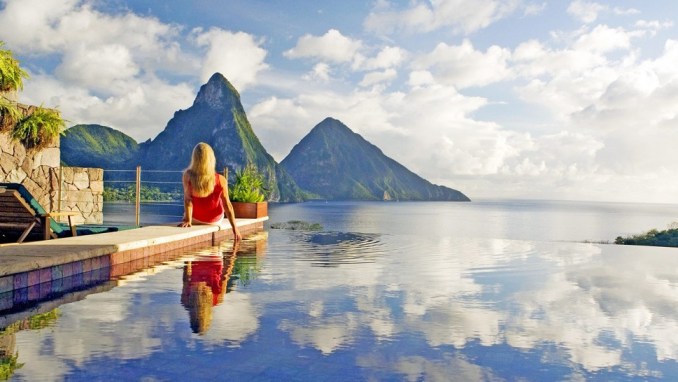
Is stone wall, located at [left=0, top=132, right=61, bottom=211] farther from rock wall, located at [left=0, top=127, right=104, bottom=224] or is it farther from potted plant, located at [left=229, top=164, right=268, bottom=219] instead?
potted plant, located at [left=229, top=164, right=268, bottom=219]

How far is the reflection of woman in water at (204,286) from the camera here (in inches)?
184

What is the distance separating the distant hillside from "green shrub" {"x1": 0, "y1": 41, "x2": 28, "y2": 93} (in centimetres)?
14095

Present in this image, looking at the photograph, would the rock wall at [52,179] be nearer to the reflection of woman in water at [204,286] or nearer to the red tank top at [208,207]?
the red tank top at [208,207]

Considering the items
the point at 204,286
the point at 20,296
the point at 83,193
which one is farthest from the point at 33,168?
the point at 204,286

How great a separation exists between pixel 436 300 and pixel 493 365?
2245mm

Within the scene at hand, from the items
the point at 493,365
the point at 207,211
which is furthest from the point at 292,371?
the point at 207,211

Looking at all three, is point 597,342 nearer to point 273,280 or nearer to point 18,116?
point 273,280

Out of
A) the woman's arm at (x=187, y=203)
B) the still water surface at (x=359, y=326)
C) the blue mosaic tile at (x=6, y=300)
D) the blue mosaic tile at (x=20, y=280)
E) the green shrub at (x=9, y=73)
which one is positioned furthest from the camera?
the green shrub at (x=9, y=73)

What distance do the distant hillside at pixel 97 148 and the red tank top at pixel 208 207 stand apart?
145 meters

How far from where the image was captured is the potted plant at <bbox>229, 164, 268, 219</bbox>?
51.7 ft

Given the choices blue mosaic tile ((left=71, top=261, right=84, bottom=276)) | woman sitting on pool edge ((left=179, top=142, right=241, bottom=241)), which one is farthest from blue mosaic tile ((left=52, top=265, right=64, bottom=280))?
woman sitting on pool edge ((left=179, top=142, right=241, bottom=241))

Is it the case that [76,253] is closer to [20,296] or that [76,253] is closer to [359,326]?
[20,296]

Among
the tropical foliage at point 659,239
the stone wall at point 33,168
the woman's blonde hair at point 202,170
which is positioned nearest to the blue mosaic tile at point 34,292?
the woman's blonde hair at point 202,170

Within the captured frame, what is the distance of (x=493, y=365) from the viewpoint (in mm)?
3541
